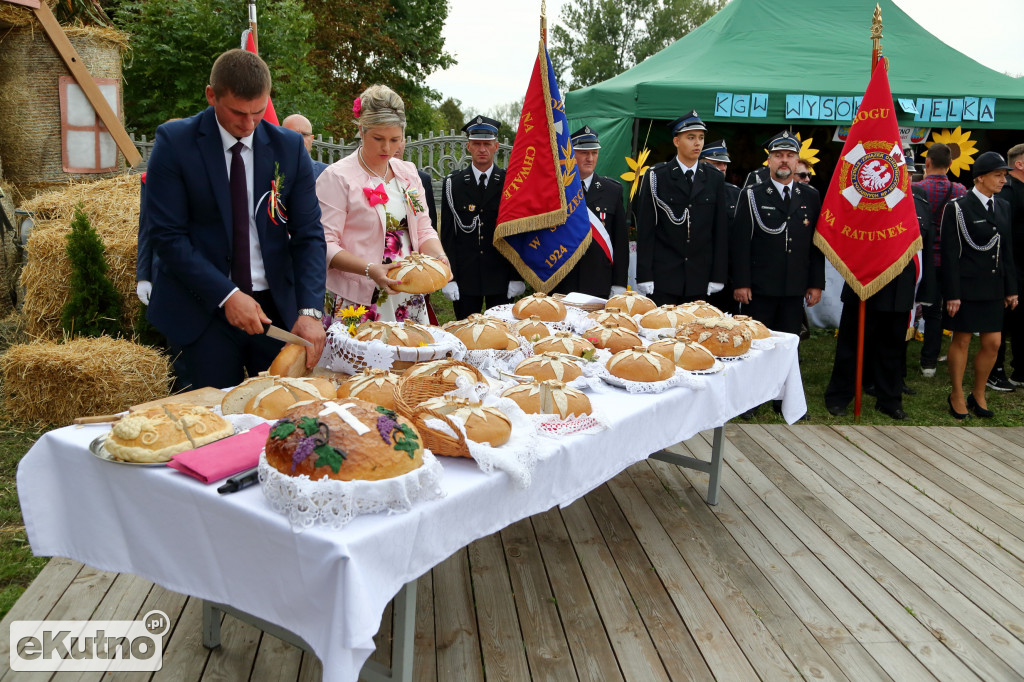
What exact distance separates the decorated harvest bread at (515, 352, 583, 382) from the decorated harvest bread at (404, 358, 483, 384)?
0.28m

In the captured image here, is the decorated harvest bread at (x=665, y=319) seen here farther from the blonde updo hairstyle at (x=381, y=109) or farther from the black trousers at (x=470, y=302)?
the black trousers at (x=470, y=302)

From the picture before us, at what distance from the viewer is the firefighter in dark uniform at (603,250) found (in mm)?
5031

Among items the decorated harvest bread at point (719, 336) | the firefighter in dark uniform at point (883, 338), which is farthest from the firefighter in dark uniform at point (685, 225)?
the decorated harvest bread at point (719, 336)

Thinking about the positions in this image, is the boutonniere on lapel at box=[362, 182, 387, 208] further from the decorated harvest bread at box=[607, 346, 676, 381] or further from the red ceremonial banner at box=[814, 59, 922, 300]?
the red ceremonial banner at box=[814, 59, 922, 300]

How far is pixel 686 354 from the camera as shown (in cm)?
278

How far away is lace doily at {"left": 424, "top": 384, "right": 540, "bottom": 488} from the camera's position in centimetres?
174

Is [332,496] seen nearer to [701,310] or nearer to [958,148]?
[701,310]

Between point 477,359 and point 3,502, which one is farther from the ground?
point 477,359

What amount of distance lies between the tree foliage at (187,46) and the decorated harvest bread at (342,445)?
10983 millimetres

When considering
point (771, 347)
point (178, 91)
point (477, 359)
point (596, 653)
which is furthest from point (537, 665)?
point (178, 91)

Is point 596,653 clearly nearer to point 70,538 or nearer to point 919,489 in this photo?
point 70,538

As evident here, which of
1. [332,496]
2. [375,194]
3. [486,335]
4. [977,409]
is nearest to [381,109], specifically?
[375,194]

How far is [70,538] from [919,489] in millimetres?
3841

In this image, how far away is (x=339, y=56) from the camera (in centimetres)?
1964
